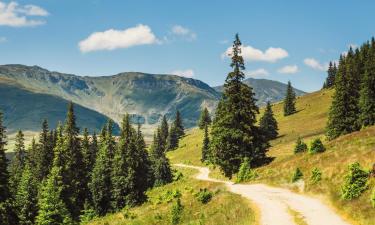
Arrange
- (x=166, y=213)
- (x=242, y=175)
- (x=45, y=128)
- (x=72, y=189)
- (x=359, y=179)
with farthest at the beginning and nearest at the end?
(x=45, y=128), (x=72, y=189), (x=242, y=175), (x=166, y=213), (x=359, y=179)

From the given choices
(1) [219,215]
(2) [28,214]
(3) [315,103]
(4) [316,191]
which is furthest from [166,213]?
(3) [315,103]

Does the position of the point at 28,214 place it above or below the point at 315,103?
below

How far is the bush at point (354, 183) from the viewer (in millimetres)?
23712

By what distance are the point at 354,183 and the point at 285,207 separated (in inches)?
160

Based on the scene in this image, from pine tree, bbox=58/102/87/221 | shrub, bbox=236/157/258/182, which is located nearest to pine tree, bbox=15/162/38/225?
pine tree, bbox=58/102/87/221

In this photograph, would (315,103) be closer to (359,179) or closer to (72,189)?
(72,189)

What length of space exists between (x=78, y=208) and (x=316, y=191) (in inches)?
1720

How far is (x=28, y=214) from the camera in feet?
175

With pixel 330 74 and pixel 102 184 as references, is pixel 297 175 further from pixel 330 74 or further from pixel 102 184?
pixel 330 74

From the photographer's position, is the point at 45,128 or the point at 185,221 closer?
the point at 185,221

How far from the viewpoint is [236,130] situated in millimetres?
48875

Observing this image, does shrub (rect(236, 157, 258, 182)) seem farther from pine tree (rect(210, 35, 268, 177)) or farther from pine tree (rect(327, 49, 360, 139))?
pine tree (rect(327, 49, 360, 139))

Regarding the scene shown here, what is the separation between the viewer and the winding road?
70.2ft

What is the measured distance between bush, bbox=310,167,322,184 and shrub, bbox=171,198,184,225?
30.1ft
